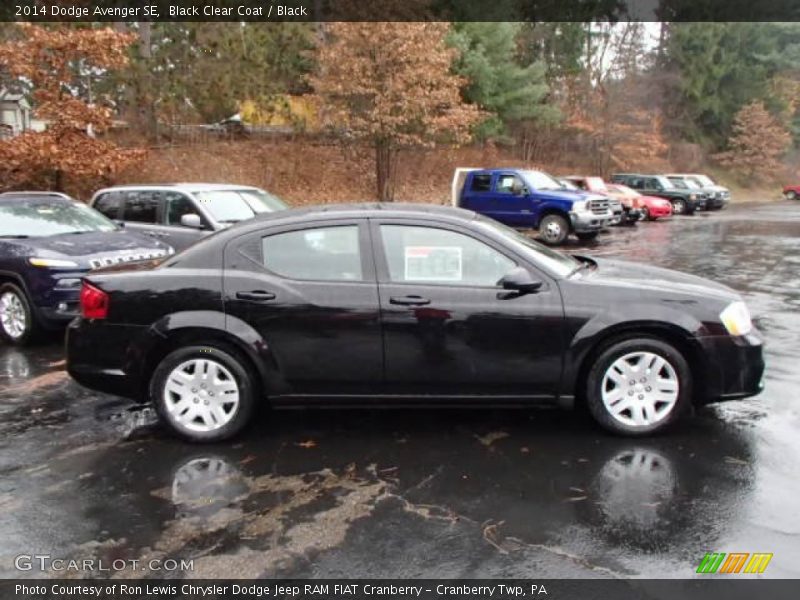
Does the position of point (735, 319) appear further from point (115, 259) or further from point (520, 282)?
point (115, 259)

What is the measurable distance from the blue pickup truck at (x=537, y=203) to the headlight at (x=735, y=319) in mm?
12643

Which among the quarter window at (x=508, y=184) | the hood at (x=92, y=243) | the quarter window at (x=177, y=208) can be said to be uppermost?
the quarter window at (x=508, y=184)

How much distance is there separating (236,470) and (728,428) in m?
3.38

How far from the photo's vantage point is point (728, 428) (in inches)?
187

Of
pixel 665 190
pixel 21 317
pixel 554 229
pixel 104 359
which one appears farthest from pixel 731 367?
pixel 665 190

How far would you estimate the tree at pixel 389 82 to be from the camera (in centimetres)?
2125

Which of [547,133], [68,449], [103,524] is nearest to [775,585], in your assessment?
[103,524]

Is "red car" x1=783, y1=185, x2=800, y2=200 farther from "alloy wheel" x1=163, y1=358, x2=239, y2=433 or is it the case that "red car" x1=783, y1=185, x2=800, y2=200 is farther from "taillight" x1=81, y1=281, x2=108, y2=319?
"taillight" x1=81, y1=281, x2=108, y2=319

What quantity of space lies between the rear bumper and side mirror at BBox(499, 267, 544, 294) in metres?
2.53

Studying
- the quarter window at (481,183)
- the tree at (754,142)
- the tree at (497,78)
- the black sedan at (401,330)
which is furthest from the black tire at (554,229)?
the tree at (754,142)

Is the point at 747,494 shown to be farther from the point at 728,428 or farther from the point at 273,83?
→ the point at 273,83

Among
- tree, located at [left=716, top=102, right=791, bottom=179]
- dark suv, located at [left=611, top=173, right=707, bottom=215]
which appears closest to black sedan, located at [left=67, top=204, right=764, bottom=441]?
dark suv, located at [left=611, top=173, right=707, bottom=215]

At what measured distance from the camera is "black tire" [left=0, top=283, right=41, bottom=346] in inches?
286

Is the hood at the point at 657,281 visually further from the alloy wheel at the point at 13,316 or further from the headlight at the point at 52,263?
the alloy wheel at the point at 13,316
